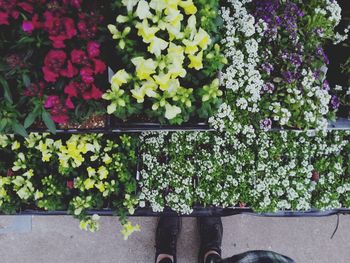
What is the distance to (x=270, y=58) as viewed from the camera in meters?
1.93

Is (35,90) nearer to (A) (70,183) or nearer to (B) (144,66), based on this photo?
(B) (144,66)

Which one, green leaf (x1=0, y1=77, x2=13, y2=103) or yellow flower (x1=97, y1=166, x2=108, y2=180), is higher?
green leaf (x1=0, y1=77, x2=13, y2=103)

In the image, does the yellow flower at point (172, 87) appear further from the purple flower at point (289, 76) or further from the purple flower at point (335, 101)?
the purple flower at point (335, 101)

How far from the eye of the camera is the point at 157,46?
1.41 metres

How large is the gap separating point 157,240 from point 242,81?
127cm

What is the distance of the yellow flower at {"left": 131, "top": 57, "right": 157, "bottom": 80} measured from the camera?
4.68ft

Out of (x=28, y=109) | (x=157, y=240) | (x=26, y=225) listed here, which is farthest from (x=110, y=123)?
(x=26, y=225)

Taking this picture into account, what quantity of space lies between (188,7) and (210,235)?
1.61m

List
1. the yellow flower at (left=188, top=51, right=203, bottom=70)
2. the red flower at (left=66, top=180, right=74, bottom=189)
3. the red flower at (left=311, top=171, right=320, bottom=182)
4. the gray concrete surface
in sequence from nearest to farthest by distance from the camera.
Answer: the yellow flower at (left=188, top=51, right=203, bottom=70) → the red flower at (left=66, top=180, right=74, bottom=189) → the red flower at (left=311, top=171, right=320, bottom=182) → the gray concrete surface

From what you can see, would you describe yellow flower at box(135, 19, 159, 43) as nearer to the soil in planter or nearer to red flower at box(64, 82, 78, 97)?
red flower at box(64, 82, 78, 97)

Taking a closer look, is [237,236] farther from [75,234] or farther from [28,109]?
[28,109]

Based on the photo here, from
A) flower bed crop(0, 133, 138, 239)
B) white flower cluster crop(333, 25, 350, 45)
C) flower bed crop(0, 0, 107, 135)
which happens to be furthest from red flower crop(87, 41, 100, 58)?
white flower cluster crop(333, 25, 350, 45)

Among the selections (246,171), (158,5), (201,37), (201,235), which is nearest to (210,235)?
(201,235)

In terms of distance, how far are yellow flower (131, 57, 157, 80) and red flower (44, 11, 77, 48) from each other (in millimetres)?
222
